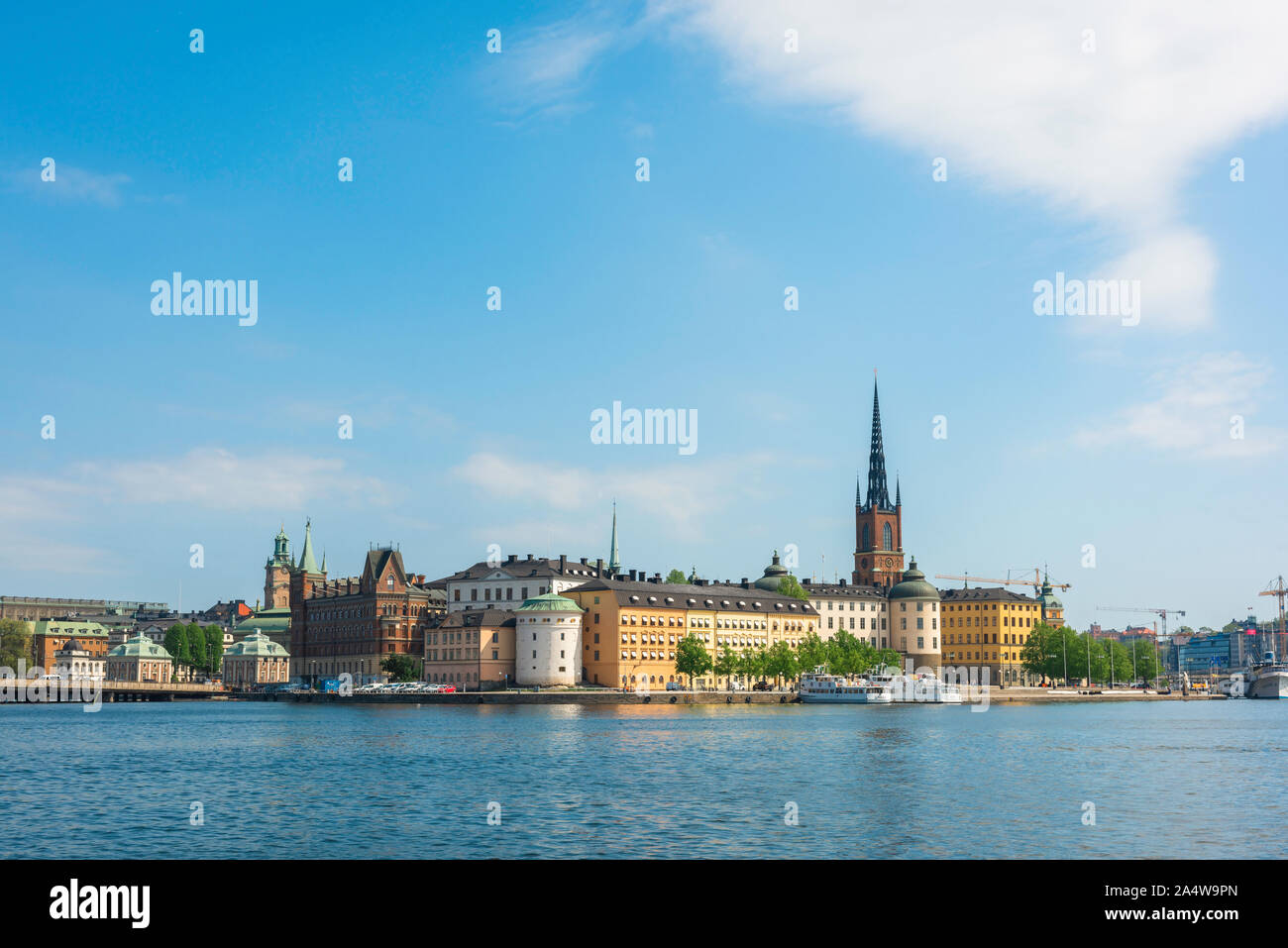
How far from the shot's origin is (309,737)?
78625 mm

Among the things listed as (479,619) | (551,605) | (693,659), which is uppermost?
(551,605)

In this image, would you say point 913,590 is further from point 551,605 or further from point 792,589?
point 551,605

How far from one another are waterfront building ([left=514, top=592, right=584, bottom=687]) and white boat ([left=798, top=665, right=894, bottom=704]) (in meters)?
27.5

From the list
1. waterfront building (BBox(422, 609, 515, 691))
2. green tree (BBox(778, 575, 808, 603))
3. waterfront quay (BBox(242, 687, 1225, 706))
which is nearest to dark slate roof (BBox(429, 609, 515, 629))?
waterfront building (BBox(422, 609, 515, 691))

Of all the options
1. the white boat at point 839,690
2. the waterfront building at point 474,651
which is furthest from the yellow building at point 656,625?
the white boat at point 839,690

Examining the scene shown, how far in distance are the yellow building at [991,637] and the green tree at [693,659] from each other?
66013mm

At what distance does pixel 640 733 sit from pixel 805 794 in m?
38.3

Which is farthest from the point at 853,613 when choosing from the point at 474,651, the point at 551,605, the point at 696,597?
the point at 474,651

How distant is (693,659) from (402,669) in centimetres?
4626

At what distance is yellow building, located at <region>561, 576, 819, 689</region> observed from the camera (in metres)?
147

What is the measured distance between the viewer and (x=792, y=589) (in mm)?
180500

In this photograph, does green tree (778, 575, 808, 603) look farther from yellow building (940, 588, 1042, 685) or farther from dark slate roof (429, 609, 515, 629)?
dark slate roof (429, 609, 515, 629)
